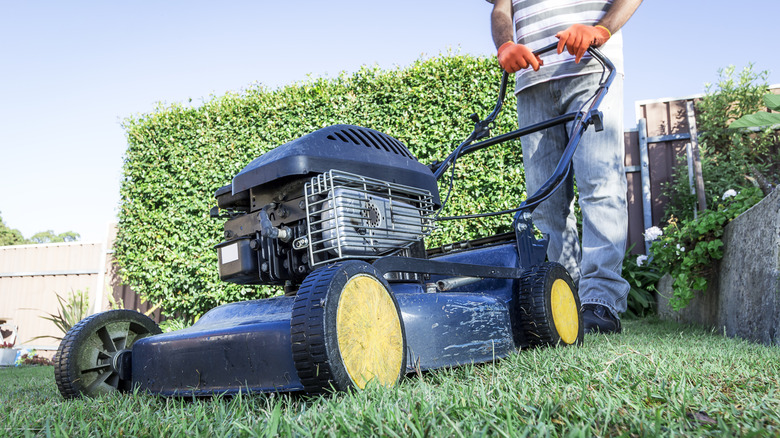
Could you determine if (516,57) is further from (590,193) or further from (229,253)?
(229,253)

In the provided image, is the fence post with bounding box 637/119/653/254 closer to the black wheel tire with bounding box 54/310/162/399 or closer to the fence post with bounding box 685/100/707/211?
the fence post with bounding box 685/100/707/211

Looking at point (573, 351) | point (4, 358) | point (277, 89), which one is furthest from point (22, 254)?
point (573, 351)

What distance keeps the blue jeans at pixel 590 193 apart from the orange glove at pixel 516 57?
0.44 metres

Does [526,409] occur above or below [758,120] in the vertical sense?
below

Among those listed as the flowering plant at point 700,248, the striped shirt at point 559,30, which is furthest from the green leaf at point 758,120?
the flowering plant at point 700,248

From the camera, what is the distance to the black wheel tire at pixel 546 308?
6.70 feet

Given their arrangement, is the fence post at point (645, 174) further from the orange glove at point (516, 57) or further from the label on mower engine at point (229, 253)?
the label on mower engine at point (229, 253)

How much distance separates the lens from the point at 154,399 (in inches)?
61.2

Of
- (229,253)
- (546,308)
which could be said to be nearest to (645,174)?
(546,308)

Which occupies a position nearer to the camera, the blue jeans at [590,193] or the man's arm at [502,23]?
the blue jeans at [590,193]

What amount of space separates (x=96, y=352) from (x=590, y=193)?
86.3 inches

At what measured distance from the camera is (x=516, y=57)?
2555mm

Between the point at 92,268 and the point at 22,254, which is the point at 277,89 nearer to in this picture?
the point at 92,268

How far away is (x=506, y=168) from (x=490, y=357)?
345 cm
